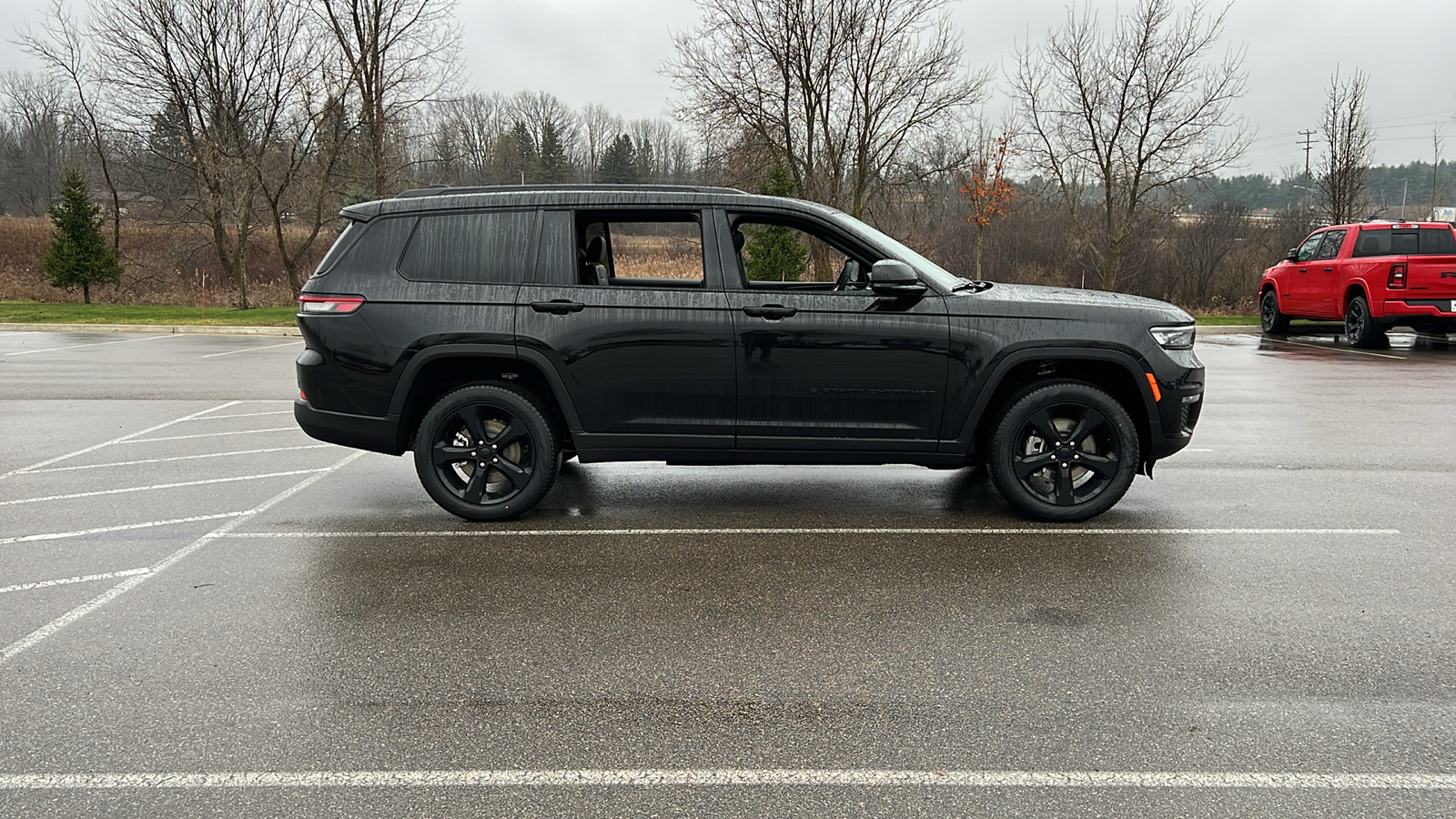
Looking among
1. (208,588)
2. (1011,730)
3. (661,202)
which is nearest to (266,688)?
(208,588)

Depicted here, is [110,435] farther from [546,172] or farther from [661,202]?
[546,172]

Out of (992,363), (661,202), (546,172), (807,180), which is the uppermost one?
(546,172)

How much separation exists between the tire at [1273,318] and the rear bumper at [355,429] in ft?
63.7

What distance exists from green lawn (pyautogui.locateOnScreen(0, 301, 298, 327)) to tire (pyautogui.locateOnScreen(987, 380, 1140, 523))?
20075 mm

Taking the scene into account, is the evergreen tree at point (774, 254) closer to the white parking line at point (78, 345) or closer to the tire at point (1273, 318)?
the tire at point (1273, 318)

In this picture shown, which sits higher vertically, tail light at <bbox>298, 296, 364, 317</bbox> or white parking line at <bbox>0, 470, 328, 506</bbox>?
tail light at <bbox>298, 296, 364, 317</bbox>

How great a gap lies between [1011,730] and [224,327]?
72.9ft

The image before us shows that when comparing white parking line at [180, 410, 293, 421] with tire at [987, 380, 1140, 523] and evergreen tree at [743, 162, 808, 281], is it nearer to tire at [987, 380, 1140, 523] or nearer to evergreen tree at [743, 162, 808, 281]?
tire at [987, 380, 1140, 523]

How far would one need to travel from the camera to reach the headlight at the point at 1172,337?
5.79 meters

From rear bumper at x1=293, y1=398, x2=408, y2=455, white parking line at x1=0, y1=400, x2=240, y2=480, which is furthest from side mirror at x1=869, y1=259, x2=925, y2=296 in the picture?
white parking line at x1=0, y1=400, x2=240, y2=480

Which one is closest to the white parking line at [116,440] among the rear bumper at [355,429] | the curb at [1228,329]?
the rear bumper at [355,429]

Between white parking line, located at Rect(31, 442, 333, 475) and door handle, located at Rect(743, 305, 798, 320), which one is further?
white parking line, located at Rect(31, 442, 333, 475)

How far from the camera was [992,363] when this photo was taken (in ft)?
18.8

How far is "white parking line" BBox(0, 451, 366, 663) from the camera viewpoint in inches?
161
